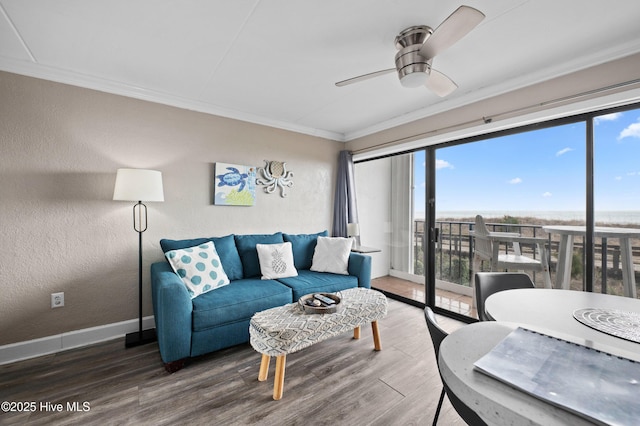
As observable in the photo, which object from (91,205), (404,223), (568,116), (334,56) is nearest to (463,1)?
(334,56)

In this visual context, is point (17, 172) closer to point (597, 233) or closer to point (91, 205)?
point (91, 205)

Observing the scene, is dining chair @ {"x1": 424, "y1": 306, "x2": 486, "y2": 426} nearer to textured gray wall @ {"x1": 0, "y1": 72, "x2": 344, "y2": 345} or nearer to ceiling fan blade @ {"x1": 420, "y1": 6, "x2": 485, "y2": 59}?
ceiling fan blade @ {"x1": 420, "y1": 6, "x2": 485, "y2": 59}

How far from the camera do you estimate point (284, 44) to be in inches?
76.3

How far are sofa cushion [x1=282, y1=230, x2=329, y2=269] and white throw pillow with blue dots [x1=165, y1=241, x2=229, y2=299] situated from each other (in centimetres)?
96

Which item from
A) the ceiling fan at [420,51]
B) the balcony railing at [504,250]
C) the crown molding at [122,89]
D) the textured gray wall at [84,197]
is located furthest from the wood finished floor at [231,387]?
the crown molding at [122,89]

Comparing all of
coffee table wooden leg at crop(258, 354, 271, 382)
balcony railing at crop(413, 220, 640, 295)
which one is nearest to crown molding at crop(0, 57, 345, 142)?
balcony railing at crop(413, 220, 640, 295)

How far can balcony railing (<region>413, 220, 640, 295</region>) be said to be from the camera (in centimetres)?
210

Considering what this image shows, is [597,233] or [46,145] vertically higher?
[46,145]

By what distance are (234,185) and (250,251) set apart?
A: 838 millimetres

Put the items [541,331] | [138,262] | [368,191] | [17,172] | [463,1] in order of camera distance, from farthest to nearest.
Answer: [368,191] < [138,262] < [17,172] < [463,1] < [541,331]

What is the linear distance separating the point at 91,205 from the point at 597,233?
172 inches

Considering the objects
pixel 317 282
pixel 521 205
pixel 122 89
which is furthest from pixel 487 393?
pixel 122 89

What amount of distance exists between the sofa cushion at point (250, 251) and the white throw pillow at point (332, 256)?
1.92 ft

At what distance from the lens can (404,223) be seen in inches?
149
